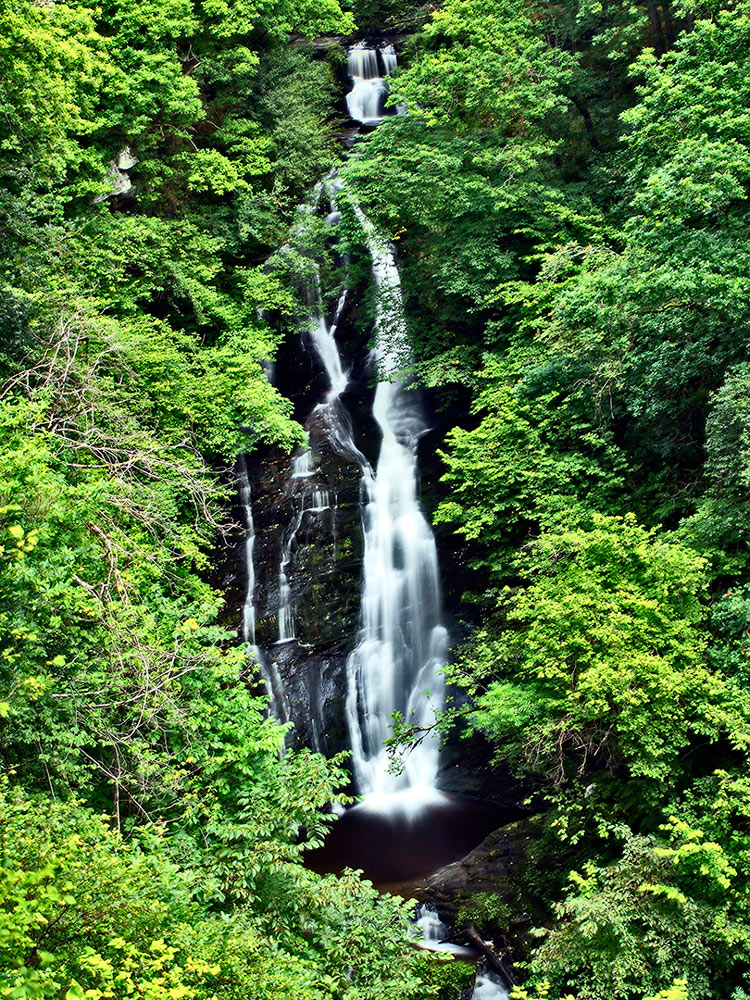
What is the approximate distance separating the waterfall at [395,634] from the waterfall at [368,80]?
6819 millimetres

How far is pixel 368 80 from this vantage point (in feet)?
70.4

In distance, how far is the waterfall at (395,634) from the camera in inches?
527

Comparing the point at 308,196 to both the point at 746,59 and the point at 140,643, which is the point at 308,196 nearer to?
the point at 746,59

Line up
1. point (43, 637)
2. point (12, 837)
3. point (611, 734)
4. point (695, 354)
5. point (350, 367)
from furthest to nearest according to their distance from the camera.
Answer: point (350, 367) < point (695, 354) < point (611, 734) < point (43, 637) < point (12, 837)

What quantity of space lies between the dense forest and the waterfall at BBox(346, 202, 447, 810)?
519 millimetres

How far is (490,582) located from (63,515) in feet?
25.7

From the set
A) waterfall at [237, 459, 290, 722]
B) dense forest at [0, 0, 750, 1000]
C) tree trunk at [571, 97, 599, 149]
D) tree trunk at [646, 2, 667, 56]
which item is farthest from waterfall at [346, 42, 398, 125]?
waterfall at [237, 459, 290, 722]

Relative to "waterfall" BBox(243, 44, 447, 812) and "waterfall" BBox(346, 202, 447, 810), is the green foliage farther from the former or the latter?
"waterfall" BBox(346, 202, 447, 810)

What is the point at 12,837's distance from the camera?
451 cm

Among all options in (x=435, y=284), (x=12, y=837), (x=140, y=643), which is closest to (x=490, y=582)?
(x=435, y=284)

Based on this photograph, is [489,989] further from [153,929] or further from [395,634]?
[395,634]

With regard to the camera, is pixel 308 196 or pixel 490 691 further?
pixel 308 196

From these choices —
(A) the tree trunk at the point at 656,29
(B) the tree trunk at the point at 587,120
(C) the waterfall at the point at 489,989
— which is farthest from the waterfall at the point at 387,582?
(A) the tree trunk at the point at 656,29

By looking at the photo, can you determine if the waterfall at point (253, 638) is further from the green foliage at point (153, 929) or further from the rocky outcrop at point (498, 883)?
the green foliage at point (153, 929)
